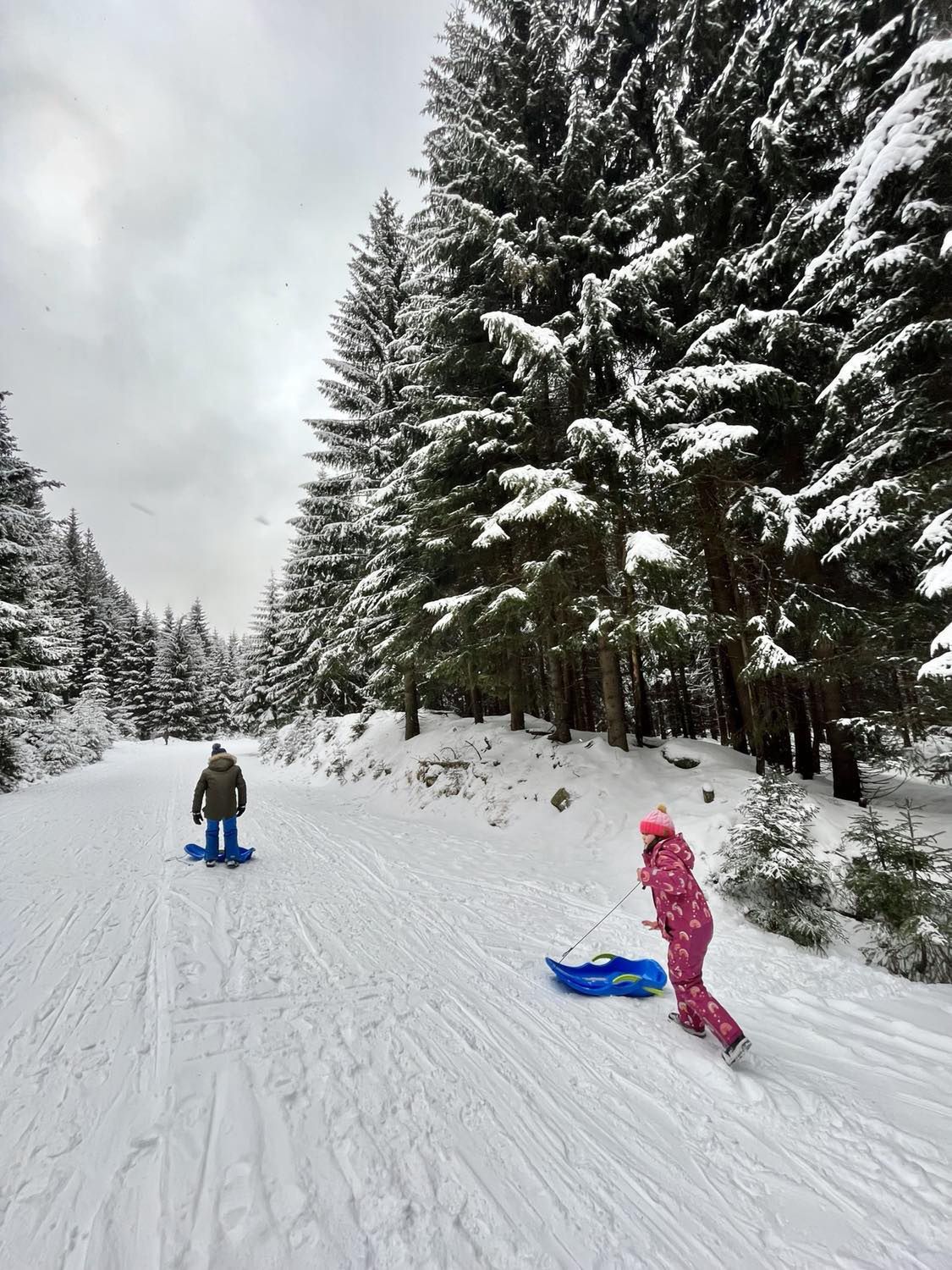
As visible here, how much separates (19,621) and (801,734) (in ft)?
69.0

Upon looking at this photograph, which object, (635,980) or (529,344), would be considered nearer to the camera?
(635,980)

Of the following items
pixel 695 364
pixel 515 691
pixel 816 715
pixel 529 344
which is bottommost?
pixel 816 715

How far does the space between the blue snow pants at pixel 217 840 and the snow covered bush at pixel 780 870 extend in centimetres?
693

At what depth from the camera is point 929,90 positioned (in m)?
4.98

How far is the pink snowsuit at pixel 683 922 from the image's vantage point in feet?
11.9

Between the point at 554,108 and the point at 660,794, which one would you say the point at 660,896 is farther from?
the point at 554,108

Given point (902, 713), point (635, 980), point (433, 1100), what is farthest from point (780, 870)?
point (433, 1100)

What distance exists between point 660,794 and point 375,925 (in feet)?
17.0

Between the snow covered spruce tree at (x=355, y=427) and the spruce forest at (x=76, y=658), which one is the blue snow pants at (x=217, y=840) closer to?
the snow covered spruce tree at (x=355, y=427)

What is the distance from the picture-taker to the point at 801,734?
36.8ft

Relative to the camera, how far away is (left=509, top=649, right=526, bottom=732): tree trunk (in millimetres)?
11891

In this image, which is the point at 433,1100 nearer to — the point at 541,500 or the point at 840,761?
the point at 541,500

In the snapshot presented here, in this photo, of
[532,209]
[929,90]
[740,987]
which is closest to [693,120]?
[532,209]

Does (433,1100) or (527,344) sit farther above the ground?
(527,344)
